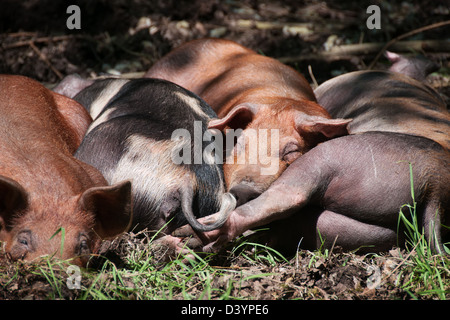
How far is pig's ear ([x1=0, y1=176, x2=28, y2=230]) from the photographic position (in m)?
2.94

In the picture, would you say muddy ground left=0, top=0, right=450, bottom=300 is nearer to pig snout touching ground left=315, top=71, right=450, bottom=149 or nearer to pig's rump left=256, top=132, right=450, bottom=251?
pig snout touching ground left=315, top=71, right=450, bottom=149

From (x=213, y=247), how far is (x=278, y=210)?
453 millimetres

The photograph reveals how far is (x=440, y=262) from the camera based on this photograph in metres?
3.46

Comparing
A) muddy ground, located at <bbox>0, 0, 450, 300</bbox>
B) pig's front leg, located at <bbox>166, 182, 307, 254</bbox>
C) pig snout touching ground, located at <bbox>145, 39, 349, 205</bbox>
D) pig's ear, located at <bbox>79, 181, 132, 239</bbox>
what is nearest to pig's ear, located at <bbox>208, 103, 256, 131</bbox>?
pig snout touching ground, located at <bbox>145, 39, 349, 205</bbox>

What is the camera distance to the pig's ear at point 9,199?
2.94 meters

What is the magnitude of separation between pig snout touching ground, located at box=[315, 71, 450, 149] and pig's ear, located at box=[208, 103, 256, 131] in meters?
0.79

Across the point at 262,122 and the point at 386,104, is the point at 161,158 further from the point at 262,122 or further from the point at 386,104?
the point at 386,104

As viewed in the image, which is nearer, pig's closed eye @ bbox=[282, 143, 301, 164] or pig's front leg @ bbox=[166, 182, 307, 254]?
pig's front leg @ bbox=[166, 182, 307, 254]

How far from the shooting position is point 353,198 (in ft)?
11.8

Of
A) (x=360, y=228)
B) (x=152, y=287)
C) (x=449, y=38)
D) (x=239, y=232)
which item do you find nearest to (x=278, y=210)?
(x=239, y=232)

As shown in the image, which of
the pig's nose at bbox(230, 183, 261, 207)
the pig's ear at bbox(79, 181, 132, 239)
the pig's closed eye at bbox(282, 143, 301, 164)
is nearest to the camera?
the pig's ear at bbox(79, 181, 132, 239)

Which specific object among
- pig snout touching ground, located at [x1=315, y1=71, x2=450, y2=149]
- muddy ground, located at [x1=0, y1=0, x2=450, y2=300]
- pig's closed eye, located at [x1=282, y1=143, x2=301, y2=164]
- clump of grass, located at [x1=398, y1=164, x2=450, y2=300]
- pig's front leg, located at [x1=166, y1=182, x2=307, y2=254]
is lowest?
clump of grass, located at [x1=398, y1=164, x2=450, y2=300]

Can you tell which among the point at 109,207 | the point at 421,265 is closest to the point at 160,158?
the point at 109,207
